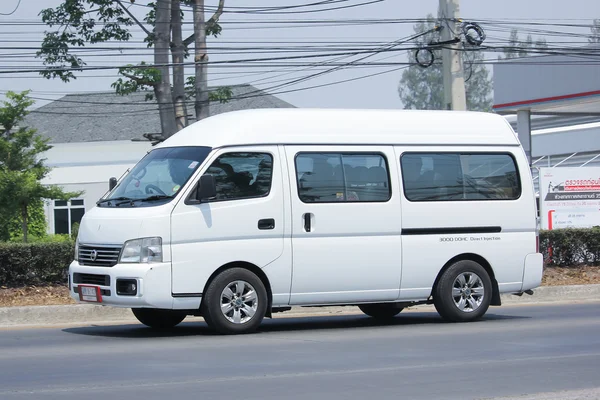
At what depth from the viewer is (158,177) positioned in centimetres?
1231

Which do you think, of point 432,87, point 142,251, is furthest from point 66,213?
point 432,87

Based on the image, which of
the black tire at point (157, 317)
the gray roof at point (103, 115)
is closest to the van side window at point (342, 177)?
the black tire at point (157, 317)

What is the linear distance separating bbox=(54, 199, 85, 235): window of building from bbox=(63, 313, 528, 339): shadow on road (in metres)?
32.6

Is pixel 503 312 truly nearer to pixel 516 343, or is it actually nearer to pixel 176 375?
pixel 516 343

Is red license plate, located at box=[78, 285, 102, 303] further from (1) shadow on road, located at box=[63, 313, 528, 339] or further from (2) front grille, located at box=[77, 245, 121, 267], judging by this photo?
(1) shadow on road, located at box=[63, 313, 528, 339]

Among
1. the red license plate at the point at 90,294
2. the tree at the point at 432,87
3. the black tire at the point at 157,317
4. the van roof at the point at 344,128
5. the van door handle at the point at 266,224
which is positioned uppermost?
the tree at the point at 432,87

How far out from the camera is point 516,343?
11.4 m

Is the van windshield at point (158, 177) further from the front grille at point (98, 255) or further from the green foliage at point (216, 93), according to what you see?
the green foliage at point (216, 93)

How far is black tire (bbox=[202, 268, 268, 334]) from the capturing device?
11.9 meters

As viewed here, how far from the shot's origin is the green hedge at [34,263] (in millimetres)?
16047

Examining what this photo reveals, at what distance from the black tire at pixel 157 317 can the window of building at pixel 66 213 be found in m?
33.9

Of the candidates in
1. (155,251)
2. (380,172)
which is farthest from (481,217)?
(155,251)

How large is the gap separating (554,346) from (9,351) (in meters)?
5.72

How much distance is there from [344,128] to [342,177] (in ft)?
2.08
